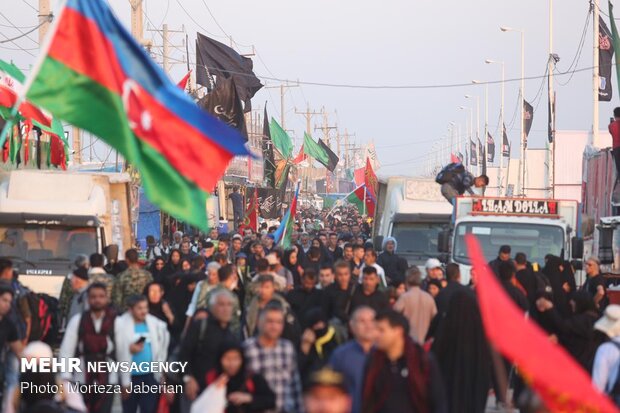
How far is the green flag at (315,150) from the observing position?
65375 millimetres

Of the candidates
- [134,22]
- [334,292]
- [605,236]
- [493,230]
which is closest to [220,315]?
[334,292]

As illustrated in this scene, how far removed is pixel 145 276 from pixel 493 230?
7.58 metres

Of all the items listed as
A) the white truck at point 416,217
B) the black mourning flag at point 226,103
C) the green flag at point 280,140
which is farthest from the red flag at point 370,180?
the green flag at point 280,140

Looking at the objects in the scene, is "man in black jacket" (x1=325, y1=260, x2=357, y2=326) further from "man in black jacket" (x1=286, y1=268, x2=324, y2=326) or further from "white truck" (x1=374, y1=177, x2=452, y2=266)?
"white truck" (x1=374, y1=177, x2=452, y2=266)

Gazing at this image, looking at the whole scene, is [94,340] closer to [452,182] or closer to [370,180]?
[452,182]

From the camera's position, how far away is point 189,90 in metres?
46.8

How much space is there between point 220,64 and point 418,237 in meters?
15.6

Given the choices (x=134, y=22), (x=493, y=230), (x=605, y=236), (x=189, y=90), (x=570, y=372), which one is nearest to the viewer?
(x=570, y=372)

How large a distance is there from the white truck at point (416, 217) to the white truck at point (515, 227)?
418cm

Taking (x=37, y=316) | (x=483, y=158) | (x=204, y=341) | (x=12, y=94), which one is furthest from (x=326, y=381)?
(x=483, y=158)

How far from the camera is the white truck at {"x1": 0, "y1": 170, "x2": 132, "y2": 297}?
1998 centimetres

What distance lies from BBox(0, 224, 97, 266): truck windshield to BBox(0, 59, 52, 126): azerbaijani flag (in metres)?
8.37

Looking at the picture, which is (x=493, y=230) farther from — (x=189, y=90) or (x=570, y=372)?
(x=189, y=90)

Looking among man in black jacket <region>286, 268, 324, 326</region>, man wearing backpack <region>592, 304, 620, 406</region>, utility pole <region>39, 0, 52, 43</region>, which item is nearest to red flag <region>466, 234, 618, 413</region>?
man wearing backpack <region>592, 304, 620, 406</region>
